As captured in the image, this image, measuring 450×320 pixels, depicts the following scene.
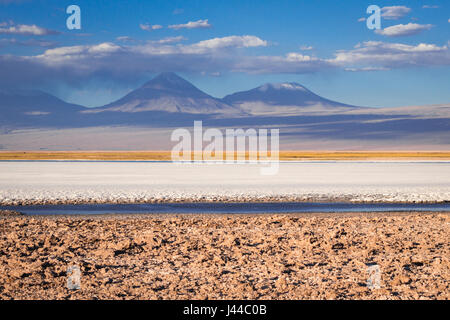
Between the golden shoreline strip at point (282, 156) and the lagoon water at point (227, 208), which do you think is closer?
the lagoon water at point (227, 208)

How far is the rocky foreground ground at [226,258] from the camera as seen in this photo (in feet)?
23.5

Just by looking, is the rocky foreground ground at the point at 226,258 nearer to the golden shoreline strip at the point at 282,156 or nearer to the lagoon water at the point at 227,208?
the lagoon water at the point at 227,208

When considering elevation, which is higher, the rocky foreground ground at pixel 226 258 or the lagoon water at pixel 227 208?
the rocky foreground ground at pixel 226 258

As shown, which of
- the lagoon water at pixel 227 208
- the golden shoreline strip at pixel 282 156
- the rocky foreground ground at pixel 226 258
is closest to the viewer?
the rocky foreground ground at pixel 226 258

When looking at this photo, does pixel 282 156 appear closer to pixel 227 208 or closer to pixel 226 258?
pixel 227 208

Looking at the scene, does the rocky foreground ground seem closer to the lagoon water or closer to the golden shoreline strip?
the lagoon water

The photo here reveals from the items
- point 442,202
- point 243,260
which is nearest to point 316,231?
point 243,260

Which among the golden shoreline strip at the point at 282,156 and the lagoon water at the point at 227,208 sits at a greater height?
the lagoon water at the point at 227,208

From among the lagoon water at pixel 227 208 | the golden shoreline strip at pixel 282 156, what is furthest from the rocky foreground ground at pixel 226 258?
the golden shoreline strip at pixel 282 156

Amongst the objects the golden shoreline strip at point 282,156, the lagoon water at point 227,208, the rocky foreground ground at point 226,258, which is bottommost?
the golden shoreline strip at point 282,156

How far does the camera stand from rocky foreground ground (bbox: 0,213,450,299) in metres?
7.16

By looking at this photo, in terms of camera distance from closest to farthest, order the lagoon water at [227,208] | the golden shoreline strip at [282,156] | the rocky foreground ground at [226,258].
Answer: the rocky foreground ground at [226,258]
the lagoon water at [227,208]
the golden shoreline strip at [282,156]

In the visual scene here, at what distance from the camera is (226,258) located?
29.9ft
